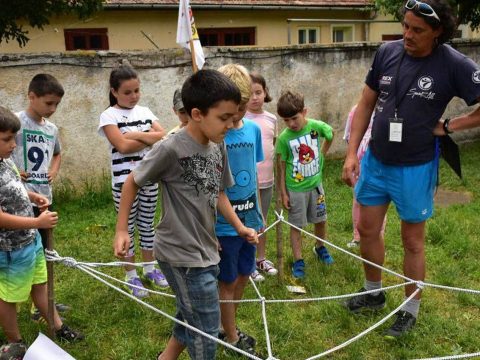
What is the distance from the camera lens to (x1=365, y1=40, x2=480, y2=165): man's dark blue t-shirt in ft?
9.95

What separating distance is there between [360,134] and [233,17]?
9775mm

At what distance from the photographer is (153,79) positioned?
6758 mm

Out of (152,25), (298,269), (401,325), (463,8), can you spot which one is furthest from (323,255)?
(152,25)

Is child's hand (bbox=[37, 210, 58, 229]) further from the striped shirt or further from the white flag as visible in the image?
the white flag

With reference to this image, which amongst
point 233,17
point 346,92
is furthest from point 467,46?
point 233,17

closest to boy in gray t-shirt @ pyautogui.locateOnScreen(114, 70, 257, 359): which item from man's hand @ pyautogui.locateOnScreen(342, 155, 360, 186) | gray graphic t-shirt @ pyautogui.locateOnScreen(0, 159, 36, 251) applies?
gray graphic t-shirt @ pyautogui.locateOnScreen(0, 159, 36, 251)

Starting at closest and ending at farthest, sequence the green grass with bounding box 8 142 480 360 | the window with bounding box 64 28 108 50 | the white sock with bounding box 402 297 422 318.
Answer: the green grass with bounding box 8 142 480 360, the white sock with bounding box 402 297 422 318, the window with bounding box 64 28 108 50

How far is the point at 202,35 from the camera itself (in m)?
12.6

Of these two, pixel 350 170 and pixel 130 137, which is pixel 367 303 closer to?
pixel 350 170

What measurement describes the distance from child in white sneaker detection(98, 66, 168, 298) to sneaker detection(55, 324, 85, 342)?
458 millimetres

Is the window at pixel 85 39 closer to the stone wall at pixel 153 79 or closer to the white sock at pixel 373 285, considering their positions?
the stone wall at pixel 153 79

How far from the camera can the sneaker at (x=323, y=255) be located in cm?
452

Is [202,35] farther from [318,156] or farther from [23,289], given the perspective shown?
[23,289]

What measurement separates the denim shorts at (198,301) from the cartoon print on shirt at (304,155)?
180cm
